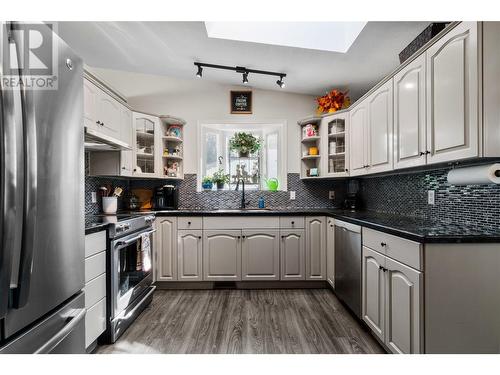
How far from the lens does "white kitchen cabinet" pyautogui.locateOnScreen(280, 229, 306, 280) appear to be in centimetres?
284

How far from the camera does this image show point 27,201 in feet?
2.56

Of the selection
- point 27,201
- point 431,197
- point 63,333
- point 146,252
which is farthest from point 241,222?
point 27,201

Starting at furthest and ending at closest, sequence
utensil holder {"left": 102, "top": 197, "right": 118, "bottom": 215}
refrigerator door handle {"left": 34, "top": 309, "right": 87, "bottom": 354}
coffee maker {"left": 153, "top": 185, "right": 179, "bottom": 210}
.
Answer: coffee maker {"left": 153, "top": 185, "right": 179, "bottom": 210}, utensil holder {"left": 102, "top": 197, "right": 118, "bottom": 215}, refrigerator door handle {"left": 34, "top": 309, "right": 87, "bottom": 354}

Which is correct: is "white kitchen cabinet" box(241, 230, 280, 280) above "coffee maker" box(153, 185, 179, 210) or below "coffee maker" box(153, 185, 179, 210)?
below

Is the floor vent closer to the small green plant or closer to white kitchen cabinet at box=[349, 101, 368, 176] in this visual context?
the small green plant

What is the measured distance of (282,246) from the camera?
9.37 feet

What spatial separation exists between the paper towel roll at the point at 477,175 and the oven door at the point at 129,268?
2.40 metres

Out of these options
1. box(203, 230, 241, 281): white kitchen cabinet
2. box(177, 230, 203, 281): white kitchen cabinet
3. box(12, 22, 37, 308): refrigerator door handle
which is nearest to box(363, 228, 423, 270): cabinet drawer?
box(203, 230, 241, 281): white kitchen cabinet

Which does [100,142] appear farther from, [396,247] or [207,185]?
[396,247]

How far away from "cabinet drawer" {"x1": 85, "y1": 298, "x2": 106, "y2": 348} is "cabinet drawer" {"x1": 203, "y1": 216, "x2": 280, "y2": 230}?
4.22ft

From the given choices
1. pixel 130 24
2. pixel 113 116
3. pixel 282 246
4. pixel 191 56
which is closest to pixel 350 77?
pixel 191 56

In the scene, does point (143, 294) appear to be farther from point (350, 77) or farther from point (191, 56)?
point (350, 77)

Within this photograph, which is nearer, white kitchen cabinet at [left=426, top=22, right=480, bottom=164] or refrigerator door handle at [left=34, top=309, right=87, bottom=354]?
refrigerator door handle at [left=34, top=309, right=87, bottom=354]

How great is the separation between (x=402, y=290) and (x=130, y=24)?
287 centimetres
